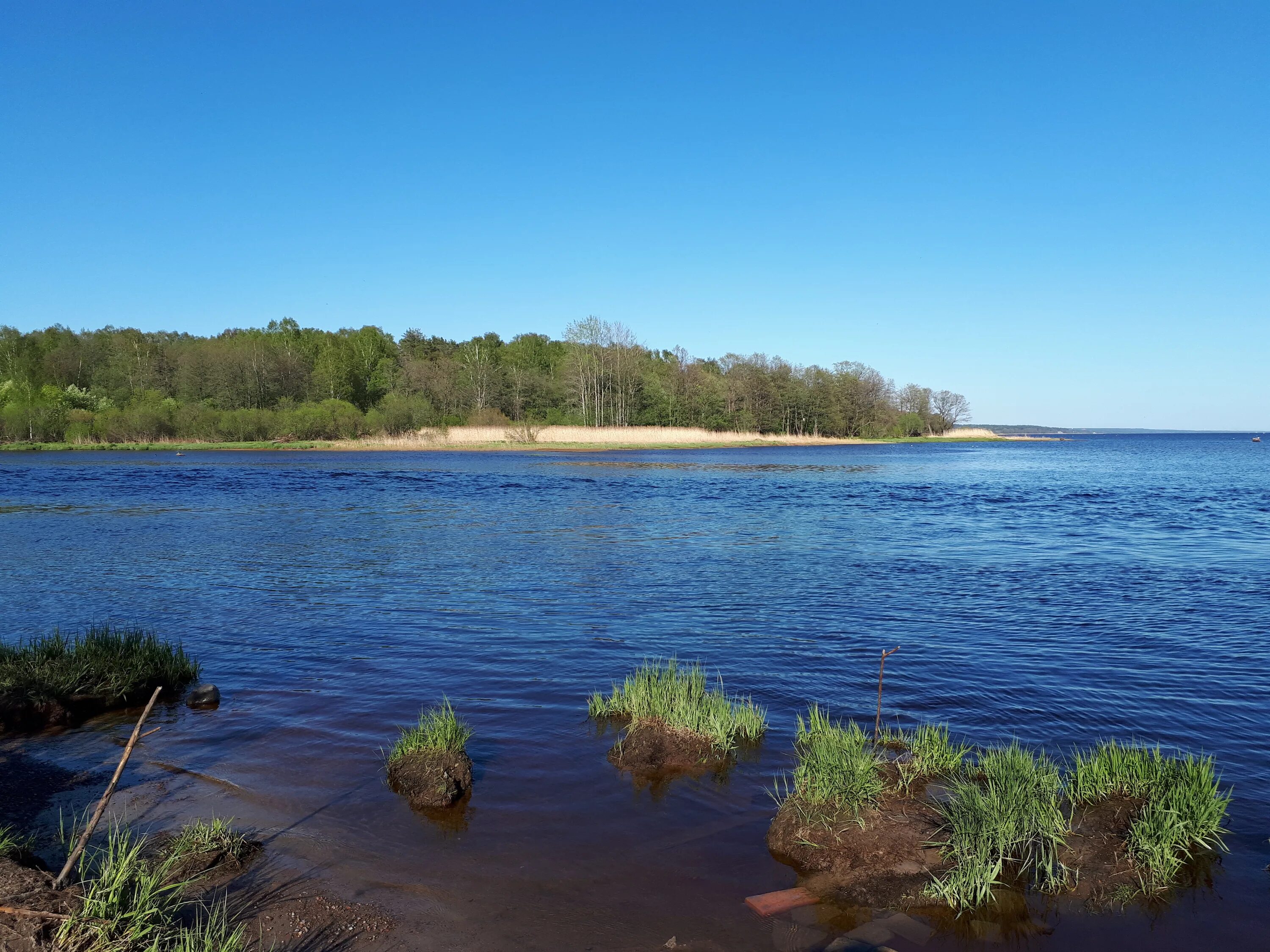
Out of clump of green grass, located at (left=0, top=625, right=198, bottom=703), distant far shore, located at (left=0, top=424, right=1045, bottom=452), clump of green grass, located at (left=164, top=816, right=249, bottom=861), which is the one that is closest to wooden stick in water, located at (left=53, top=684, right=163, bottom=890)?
clump of green grass, located at (left=164, top=816, right=249, bottom=861)

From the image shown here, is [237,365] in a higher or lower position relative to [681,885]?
higher

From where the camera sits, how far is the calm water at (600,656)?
192 inches

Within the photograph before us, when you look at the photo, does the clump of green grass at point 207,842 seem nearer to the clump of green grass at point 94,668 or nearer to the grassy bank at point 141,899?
the grassy bank at point 141,899

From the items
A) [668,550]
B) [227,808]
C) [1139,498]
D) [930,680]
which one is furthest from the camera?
[1139,498]

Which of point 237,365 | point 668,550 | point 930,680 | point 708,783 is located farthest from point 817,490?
point 237,365

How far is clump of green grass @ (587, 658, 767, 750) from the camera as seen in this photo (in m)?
6.93

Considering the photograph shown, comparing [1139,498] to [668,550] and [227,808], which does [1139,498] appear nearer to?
[668,550]

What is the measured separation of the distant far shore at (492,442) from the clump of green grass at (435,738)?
207 feet

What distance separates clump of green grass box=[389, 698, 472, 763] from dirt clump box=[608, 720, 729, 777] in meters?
1.25

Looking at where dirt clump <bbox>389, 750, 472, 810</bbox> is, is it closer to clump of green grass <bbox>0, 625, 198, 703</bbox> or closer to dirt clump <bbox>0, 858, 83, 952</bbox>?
dirt clump <bbox>0, 858, 83, 952</bbox>

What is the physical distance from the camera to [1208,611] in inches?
492

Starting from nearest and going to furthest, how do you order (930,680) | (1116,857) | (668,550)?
(1116,857)
(930,680)
(668,550)

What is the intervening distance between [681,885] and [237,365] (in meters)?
92.2

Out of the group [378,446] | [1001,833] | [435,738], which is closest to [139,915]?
[435,738]
